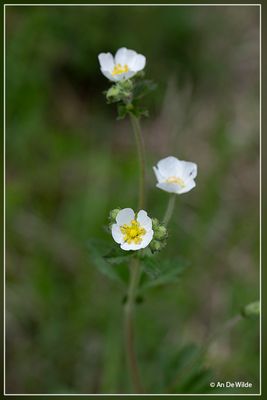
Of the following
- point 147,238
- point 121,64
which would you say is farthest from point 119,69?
point 147,238

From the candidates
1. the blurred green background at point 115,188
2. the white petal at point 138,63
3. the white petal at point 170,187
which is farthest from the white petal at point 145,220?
the blurred green background at point 115,188

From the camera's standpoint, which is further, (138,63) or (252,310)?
(252,310)

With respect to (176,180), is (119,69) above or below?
above

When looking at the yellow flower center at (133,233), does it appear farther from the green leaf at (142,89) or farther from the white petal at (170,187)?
the green leaf at (142,89)

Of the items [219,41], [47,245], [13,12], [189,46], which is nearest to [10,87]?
[13,12]

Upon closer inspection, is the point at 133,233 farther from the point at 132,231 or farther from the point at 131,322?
the point at 131,322

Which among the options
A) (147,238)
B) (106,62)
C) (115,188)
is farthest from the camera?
(115,188)
